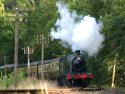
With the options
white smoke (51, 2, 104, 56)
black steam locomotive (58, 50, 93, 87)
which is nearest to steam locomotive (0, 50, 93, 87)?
black steam locomotive (58, 50, 93, 87)

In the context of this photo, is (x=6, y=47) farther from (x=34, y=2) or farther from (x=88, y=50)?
(x=88, y=50)

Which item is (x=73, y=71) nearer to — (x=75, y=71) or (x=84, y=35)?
(x=75, y=71)

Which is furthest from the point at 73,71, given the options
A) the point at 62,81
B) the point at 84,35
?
the point at 84,35

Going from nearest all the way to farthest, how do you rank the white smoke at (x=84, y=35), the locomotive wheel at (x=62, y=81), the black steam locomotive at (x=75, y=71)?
the black steam locomotive at (x=75, y=71) → the locomotive wheel at (x=62, y=81) → the white smoke at (x=84, y=35)

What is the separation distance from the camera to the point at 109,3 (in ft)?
116

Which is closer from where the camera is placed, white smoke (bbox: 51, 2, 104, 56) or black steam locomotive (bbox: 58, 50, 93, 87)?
black steam locomotive (bbox: 58, 50, 93, 87)

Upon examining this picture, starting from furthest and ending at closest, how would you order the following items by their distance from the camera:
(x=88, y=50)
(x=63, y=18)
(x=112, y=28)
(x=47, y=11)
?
(x=47, y=11)
(x=63, y=18)
(x=88, y=50)
(x=112, y=28)

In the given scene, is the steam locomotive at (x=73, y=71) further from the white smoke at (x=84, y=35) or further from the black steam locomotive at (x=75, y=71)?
the white smoke at (x=84, y=35)

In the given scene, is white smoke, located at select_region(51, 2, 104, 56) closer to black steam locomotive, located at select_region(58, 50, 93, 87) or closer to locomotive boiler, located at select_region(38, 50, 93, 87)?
locomotive boiler, located at select_region(38, 50, 93, 87)

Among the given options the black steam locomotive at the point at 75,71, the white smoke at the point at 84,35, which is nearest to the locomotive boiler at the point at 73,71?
the black steam locomotive at the point at 75,71

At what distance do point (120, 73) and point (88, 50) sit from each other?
12.8ft

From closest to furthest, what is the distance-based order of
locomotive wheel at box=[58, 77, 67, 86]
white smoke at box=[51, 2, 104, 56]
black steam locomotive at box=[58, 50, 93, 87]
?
black steam locomotive at box=[58, 50, 93, 87] → locomotive wheel at box=[58, 77, 67, 86] → white smoke at box=[51, 2, 104, 56]

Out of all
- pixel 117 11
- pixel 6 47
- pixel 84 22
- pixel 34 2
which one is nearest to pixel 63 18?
pixel 84 22

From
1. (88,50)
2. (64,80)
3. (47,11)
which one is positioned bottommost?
(64,80)
